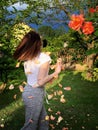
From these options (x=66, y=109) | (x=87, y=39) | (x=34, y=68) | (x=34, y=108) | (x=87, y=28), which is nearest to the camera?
(x=87, y=28)

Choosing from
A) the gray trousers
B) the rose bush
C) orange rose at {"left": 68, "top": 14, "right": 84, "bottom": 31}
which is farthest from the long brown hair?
orange rose at {"left": 68, "top": 14, "right": 84, "bottom": 31}

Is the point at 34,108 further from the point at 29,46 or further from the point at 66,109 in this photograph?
the point at 66,109

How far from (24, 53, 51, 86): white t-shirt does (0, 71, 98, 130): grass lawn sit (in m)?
0.93

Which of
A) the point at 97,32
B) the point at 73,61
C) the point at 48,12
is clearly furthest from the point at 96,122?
the point at 48,12

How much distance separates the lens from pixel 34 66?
6.00 meters

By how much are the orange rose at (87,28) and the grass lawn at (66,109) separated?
224 centimetres

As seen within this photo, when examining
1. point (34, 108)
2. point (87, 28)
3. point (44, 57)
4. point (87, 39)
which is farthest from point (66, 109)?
point (87, 28)

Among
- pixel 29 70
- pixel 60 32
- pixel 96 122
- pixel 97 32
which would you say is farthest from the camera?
pixel 60 32

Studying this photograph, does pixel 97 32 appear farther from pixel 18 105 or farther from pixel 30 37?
pixel 18 105

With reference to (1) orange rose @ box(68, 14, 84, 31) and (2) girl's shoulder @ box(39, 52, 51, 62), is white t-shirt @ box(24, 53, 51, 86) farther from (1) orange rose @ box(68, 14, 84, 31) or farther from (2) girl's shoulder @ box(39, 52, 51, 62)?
(1) orange rose @ box(68, 14, 84, 31)

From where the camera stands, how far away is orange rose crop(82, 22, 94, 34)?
4.85 metres

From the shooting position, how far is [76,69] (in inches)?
767

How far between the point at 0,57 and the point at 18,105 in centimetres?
141

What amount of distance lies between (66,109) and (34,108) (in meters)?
4.56
